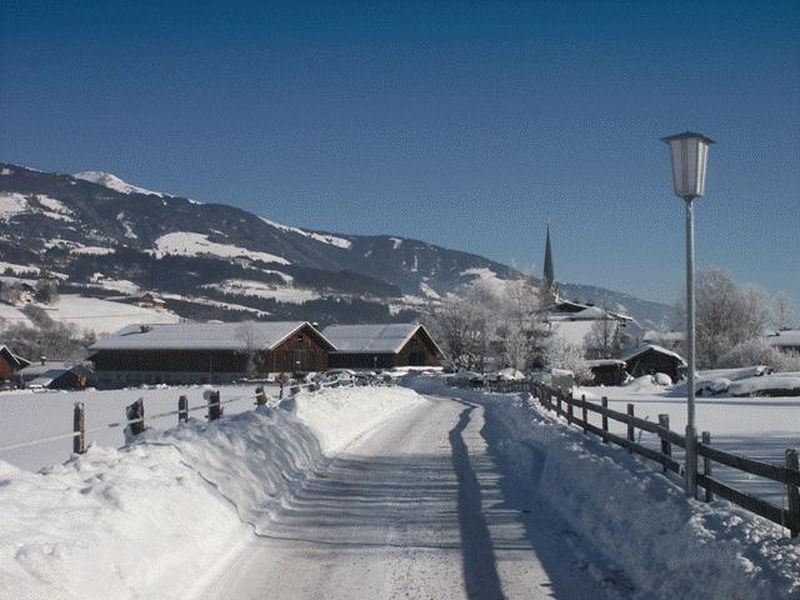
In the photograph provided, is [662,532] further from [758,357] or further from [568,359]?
[758,357]

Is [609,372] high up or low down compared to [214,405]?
up

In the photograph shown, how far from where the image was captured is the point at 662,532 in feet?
29.1

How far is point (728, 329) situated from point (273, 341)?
48353 millimetres

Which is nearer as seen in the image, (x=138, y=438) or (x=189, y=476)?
(x=189, y=476)

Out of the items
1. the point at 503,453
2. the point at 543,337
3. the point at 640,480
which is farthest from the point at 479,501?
the point at 543,337

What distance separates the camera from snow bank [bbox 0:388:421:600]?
705 cm

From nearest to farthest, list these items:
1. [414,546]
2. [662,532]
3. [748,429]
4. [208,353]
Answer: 1. [662,532]
2. [414,546]
3. [748,429]
4. [208,353]

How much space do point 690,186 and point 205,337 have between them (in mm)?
88750

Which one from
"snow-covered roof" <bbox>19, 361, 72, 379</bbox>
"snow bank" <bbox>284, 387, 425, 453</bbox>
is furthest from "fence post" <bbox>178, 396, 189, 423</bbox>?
"snow-covered roof" <bbox>19, 361, 72, 379</bbox>

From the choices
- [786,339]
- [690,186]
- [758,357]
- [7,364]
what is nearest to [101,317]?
[7,364]

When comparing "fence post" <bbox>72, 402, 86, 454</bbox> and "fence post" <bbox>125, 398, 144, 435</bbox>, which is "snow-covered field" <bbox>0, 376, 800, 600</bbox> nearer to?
"fence post" <bbox>125, 398, 144, 435</bbox>

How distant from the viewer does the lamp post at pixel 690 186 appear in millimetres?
10578

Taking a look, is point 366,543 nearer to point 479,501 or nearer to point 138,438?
point 479,501

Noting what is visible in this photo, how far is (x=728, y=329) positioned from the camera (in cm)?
8775
